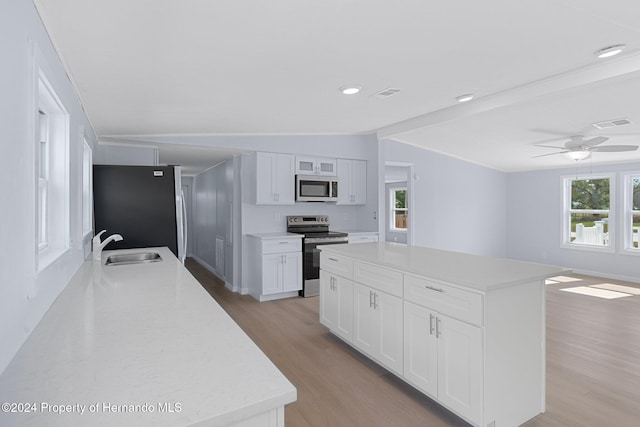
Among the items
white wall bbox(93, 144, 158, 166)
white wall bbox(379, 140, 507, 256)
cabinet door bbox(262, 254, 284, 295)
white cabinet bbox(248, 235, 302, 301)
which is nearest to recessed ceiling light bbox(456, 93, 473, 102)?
white wall bbox(379, 140, 507, 256)

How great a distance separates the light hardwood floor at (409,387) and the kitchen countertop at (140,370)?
1.30 m

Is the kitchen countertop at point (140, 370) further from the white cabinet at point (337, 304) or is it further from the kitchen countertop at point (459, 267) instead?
the white cabinet at point (337, 304)

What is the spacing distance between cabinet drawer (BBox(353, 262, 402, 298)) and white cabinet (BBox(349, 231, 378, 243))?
Answer: 2.41 metres

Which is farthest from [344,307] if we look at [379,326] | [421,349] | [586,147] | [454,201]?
[454,201]

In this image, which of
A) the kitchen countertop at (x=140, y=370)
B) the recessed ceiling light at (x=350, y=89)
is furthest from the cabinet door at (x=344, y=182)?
the kitchen countertop at (x=140, y=370)

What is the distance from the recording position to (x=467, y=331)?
1.95 m

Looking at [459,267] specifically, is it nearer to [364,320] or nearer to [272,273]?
[364,320]

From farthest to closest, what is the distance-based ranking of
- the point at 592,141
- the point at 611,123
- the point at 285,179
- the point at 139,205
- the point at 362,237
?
the point at 362,237 < the point at 285,179 < the point at 592,141 < the point at 611,123 < the point at 139,205

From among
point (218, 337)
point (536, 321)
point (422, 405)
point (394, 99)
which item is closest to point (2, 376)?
point (218, 337)

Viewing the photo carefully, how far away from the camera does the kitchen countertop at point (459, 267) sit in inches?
76.6

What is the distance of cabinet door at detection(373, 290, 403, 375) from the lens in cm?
249

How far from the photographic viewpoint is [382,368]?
2.82 m

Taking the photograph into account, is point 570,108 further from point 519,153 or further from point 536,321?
point 536,321

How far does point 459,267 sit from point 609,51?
80.3 inches
